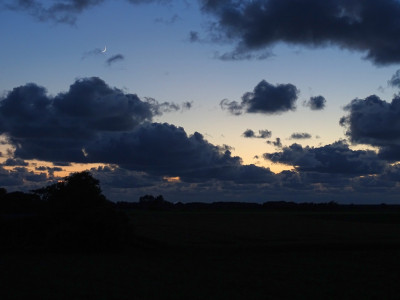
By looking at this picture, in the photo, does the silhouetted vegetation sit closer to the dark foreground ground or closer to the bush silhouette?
the bush silhouette

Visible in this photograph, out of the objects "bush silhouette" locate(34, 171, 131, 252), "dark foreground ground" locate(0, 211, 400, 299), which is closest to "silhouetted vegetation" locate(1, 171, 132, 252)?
"bush silhouette" locate(34, 171, 131, 252)

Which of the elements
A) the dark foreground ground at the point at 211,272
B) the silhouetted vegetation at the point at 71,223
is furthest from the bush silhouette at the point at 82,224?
the dark foreground ground at the point at 211,272

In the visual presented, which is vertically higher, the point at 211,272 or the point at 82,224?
the point at 82,224

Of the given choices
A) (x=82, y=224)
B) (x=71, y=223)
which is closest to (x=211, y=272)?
(x=82, y=224)

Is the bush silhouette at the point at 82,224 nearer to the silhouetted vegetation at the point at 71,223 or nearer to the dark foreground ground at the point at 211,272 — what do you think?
the silhouetted vegetation at the point at 71,223

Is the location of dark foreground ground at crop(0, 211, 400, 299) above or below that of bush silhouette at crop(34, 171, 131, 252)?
below

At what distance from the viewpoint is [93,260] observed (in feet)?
107

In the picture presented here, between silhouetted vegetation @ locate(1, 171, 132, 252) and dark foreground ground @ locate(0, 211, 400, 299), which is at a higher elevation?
silhouetted vegetation @ locate(1, 171, 132, 252)

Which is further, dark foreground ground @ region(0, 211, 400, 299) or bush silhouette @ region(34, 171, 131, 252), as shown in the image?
bush silhouette @ region(34, 171, 131, 252)

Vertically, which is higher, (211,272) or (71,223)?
(71,223)

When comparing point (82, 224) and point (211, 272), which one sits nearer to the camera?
point (211, 272)

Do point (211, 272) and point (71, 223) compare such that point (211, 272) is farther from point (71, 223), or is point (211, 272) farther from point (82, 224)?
point (71, 223)

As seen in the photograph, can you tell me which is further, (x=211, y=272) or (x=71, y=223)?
(x=71, y=223)

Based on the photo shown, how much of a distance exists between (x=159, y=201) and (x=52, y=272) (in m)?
150
